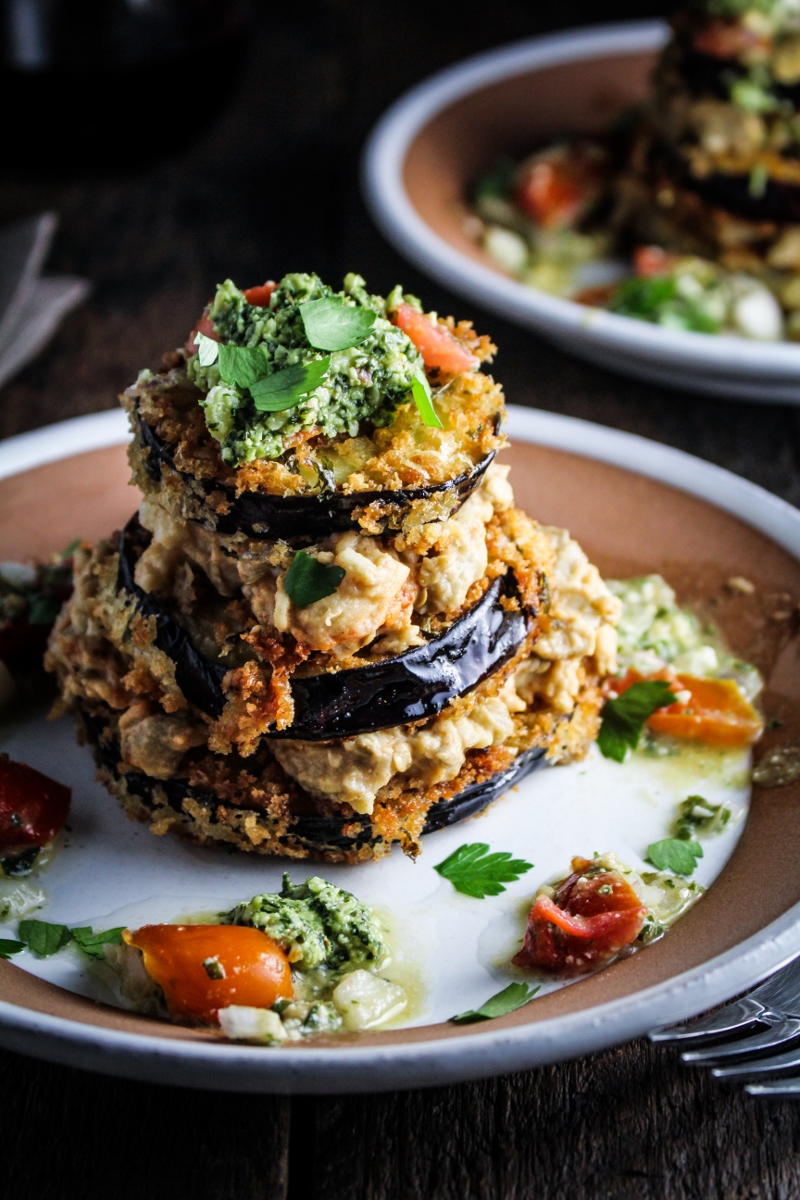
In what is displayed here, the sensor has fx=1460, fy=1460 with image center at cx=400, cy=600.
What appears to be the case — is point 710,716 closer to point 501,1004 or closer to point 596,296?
point 501,1004

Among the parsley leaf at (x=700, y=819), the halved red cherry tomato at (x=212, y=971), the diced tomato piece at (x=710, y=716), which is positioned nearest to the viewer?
the halved red cherry tomato at (x=212, y=971)

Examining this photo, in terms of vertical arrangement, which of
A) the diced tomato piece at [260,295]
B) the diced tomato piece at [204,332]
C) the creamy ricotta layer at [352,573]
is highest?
the diced tomato piece at [260,295]

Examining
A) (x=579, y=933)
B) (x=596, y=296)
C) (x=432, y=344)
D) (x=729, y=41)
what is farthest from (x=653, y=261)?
(x=579, y=933)

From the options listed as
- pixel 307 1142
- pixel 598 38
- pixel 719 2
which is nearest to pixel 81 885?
pixel 307 1142

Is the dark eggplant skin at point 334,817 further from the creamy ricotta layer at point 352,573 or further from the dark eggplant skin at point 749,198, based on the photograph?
the dark eggplant skin at point 749,198

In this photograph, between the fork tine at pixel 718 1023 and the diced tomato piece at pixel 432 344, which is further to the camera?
the diced tomato piece at pixel 432 344

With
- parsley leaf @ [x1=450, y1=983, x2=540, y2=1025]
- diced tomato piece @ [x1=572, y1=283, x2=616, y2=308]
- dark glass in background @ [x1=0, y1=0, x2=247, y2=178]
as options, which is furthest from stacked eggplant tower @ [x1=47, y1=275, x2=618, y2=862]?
dark glass in background @ [x1=0, y1=0, x2=247, y2=178]

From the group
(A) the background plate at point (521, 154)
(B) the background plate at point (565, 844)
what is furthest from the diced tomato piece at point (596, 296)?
(B) the background plate at point (565, 844)
